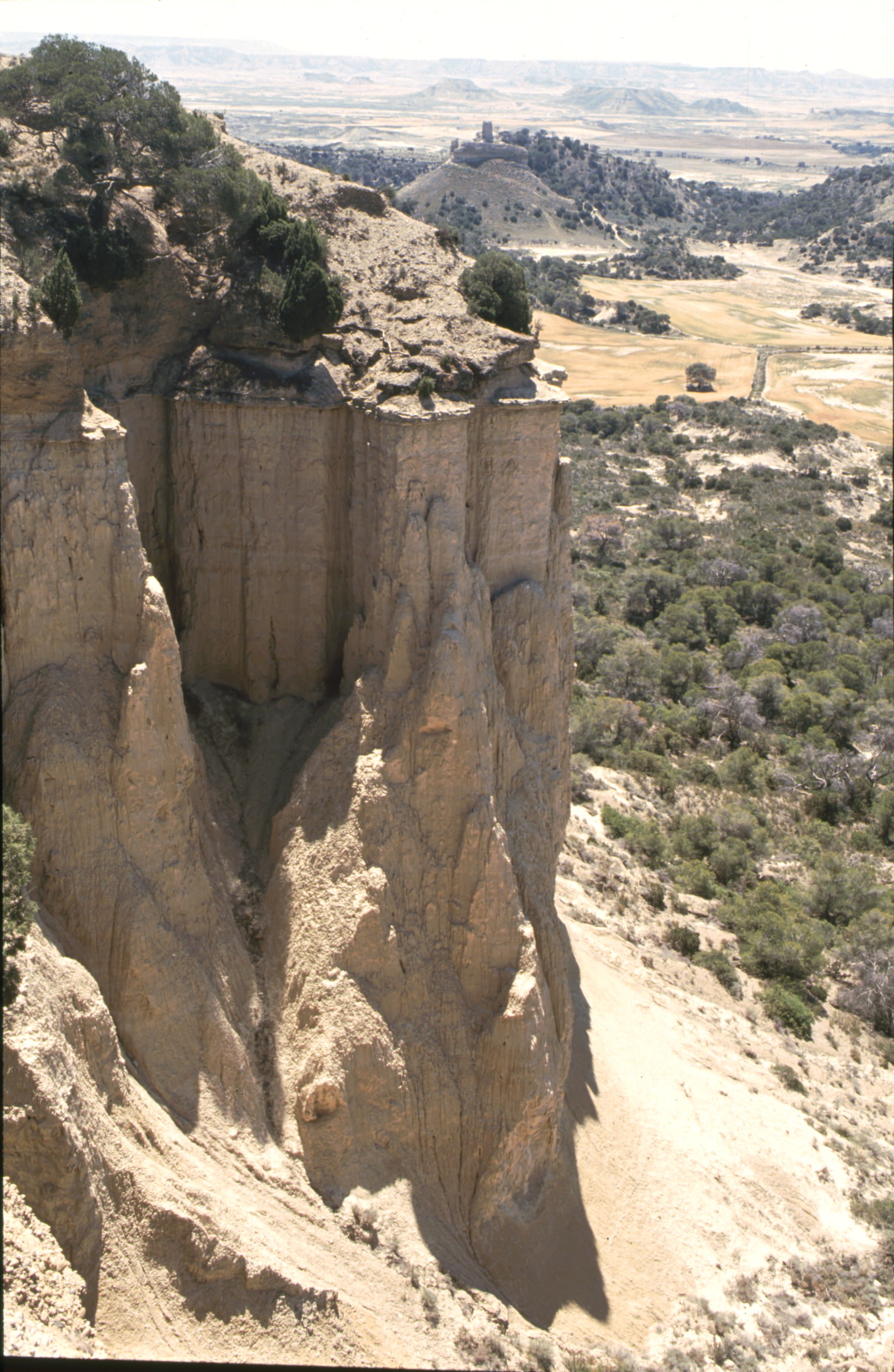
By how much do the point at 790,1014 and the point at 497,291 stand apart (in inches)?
702

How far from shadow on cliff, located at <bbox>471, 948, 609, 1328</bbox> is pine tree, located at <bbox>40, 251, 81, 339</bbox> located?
1455 centimetres

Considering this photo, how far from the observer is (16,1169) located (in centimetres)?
1127

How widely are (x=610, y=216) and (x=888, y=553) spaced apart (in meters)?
118

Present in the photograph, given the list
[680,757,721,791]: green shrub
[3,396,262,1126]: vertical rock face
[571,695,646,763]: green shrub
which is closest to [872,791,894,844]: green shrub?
[680,757,721,791]: green shrub

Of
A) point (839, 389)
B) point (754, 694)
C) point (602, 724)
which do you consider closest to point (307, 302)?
point (602, 724)

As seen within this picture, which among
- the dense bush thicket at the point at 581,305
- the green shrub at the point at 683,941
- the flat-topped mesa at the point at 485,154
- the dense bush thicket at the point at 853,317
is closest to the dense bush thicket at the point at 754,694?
the green shrub at the point at 683,941

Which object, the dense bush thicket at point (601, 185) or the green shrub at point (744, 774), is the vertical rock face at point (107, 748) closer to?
the green shrub at point (744, 774)

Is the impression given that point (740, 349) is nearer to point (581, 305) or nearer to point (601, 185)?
point (581, 305)

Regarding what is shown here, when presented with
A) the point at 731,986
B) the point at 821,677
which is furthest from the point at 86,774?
the point at 821,677

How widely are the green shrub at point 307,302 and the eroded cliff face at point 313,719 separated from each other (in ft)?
1.36

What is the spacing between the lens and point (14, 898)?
40.3 feet

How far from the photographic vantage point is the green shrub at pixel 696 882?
1233 inches

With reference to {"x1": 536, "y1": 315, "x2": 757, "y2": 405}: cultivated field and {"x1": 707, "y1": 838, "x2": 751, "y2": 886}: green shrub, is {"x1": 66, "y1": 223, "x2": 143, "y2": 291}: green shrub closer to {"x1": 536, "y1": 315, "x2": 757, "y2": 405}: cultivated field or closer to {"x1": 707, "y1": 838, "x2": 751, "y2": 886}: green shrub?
{"x1": 707, "y1": 838, "x2": 751, "y2": 886}: green shrub

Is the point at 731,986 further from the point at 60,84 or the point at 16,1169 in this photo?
the point at 60,84
